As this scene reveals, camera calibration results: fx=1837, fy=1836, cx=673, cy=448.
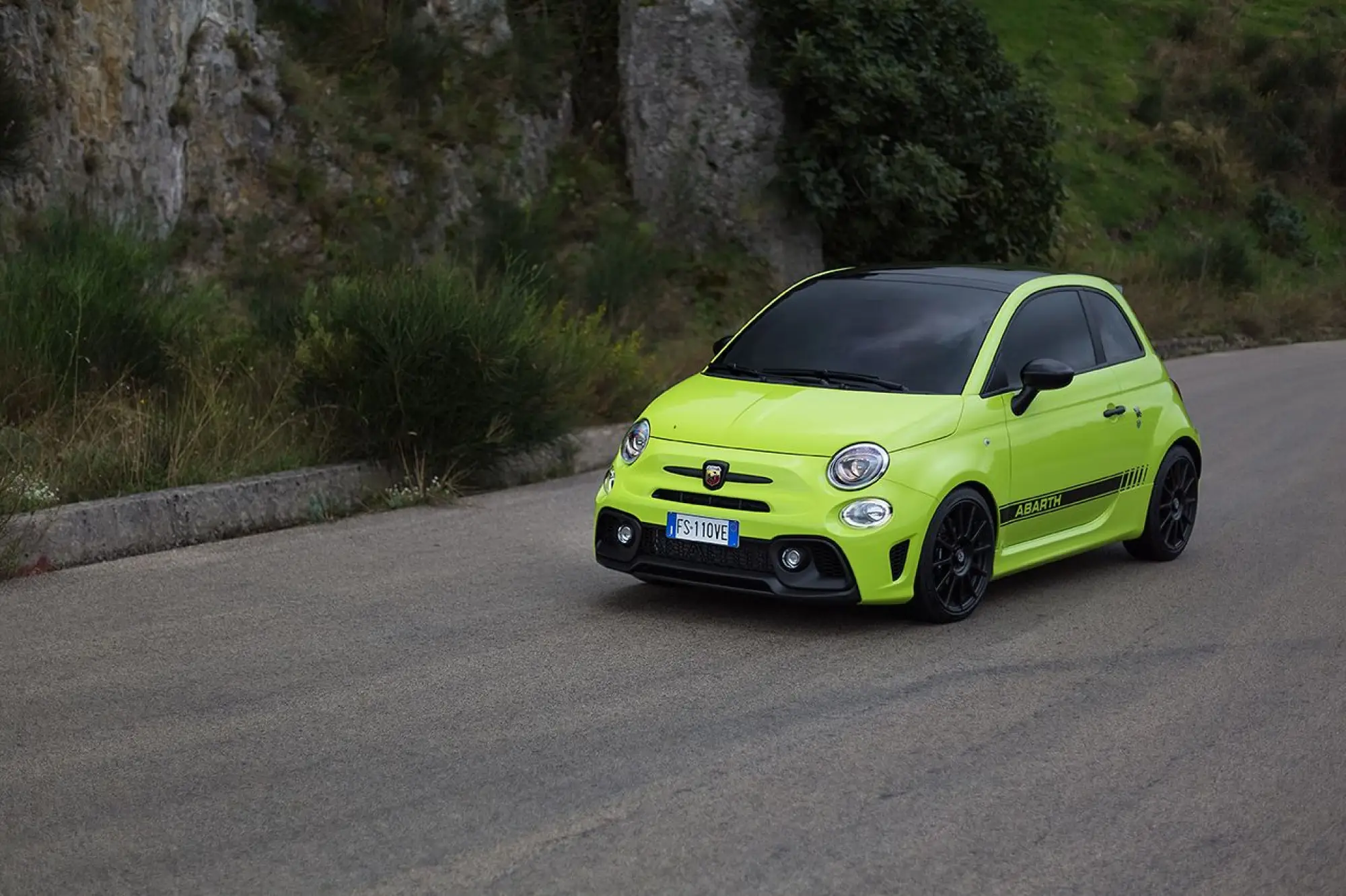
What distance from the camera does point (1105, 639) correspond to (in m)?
8.52

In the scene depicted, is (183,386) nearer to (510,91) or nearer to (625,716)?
(625,716)

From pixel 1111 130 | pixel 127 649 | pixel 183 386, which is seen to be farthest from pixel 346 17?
pixel 1111 130

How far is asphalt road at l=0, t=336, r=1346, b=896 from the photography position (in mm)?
5359

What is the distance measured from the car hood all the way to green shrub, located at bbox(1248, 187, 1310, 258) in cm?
3195

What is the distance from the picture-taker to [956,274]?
9.92m

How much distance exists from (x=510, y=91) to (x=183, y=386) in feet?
37.9

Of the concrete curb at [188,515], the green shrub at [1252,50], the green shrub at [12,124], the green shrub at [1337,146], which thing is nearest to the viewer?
the concrete curb at [188,515]

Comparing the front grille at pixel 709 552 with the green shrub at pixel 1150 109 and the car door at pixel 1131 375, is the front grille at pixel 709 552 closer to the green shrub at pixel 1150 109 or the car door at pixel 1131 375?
the car door at pixel 1131 375

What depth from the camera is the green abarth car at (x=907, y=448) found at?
836 cm

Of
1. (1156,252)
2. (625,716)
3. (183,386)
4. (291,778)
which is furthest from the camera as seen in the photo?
(1156,252)

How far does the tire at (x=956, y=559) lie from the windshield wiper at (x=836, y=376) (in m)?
0.70

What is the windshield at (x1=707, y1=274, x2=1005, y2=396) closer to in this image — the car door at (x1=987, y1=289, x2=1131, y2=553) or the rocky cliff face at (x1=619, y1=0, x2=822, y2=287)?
the car door at (x1=987, y1=289, x2=1131, y2=553)

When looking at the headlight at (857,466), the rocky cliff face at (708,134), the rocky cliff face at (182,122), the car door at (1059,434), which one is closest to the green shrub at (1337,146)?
the rocky cliff face at (708,134)

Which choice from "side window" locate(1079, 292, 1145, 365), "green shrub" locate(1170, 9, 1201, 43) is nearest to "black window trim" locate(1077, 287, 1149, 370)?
"side window" locate(1079, 292, 1145, 365)
